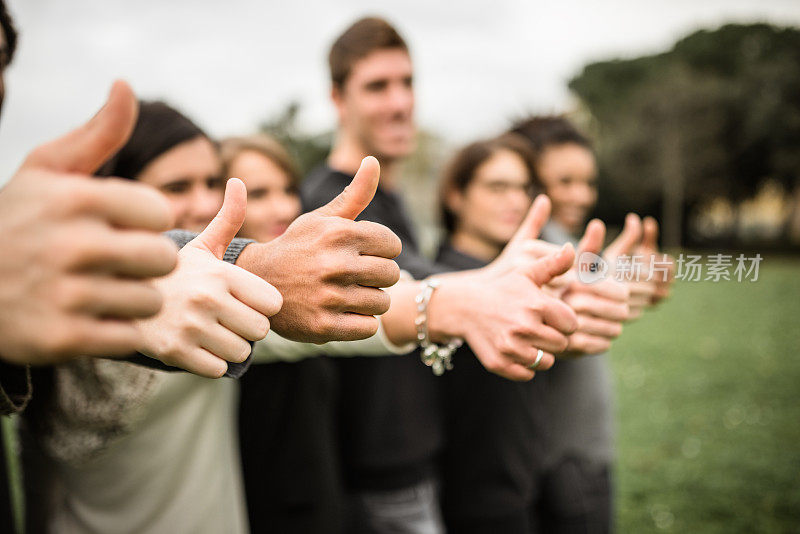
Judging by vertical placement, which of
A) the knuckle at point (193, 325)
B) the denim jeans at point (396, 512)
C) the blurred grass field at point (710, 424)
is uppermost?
the knuckle at point (193, 325)

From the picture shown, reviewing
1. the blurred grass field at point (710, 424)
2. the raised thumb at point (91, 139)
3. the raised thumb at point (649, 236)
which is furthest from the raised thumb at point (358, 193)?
the blurred grass field at point (710, 424)

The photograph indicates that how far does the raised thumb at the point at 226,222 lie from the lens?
3.70ft

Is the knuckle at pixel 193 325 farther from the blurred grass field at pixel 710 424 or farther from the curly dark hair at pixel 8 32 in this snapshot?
the blurred grass field at pixel 710 424

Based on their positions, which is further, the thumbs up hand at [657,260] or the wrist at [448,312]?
the thumbs up hand at [657,260]

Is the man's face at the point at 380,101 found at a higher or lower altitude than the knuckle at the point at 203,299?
higher

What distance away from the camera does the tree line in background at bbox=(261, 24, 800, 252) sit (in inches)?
911

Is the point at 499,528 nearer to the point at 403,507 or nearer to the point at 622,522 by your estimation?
the point at 403,507

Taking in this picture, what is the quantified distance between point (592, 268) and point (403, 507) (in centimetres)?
158

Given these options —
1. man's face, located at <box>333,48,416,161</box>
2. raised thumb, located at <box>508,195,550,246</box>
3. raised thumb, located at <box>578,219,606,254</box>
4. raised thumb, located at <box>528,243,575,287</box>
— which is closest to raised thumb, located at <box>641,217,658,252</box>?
raised thumb, located at <box>578,219,606,254</box>

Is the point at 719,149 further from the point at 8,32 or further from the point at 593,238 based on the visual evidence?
the point at 8,32

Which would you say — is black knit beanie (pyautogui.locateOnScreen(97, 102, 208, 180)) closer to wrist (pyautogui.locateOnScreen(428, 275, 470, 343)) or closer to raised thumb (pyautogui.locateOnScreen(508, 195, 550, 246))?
wrist (pyautogui.locateOnScreen(428, 275, 470, 343))

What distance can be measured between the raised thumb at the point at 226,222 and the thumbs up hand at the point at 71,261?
0.38 metres

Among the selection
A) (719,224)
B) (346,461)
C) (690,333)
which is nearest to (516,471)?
(346,461)

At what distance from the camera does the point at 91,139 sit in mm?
783
